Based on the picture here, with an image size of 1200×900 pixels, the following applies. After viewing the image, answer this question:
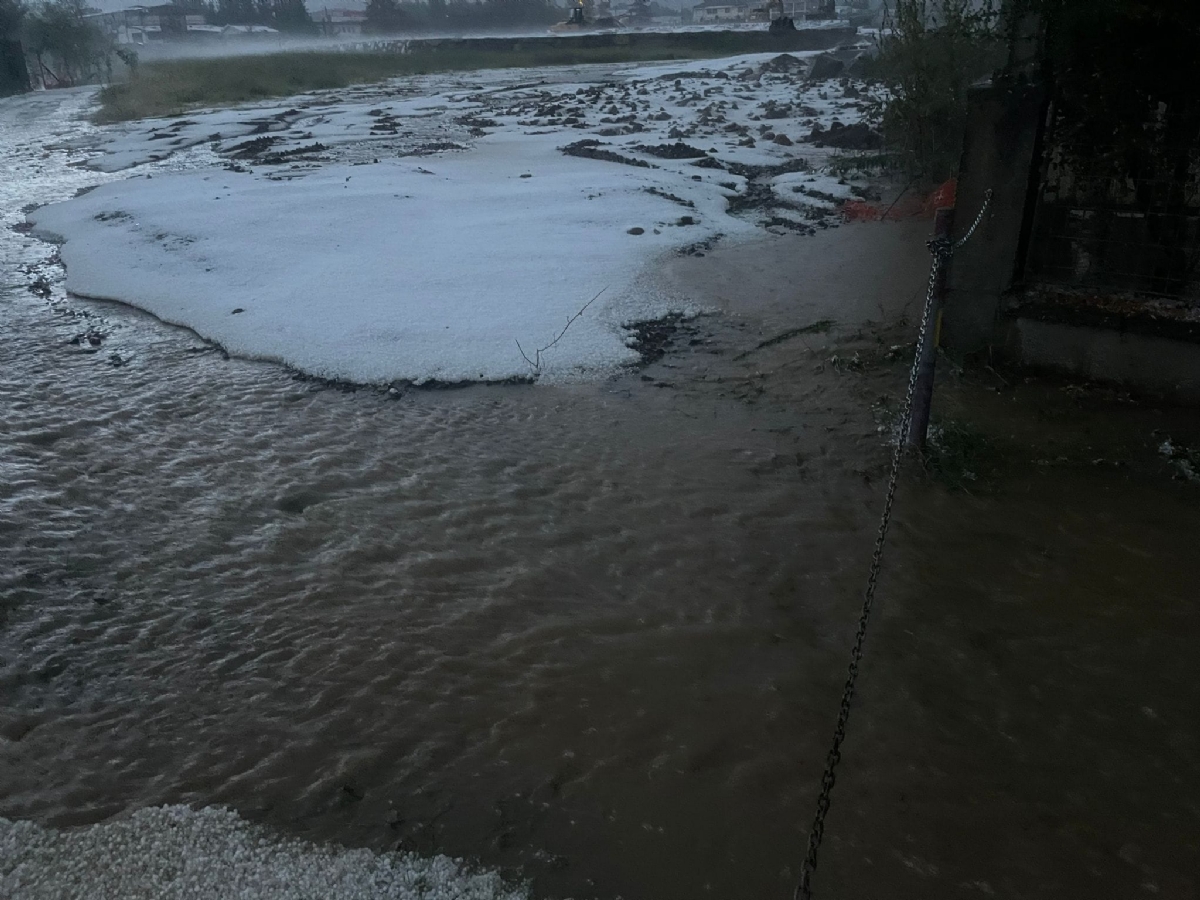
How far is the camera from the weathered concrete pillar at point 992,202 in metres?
5.16

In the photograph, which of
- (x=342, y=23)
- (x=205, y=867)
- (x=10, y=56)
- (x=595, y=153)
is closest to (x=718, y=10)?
(x=342, y=23)

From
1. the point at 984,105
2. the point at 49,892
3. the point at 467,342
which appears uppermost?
the point at 984,105

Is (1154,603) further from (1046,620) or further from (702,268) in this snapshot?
(702,268)

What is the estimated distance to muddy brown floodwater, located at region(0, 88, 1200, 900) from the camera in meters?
2.66

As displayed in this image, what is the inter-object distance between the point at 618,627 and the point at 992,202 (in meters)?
3.66

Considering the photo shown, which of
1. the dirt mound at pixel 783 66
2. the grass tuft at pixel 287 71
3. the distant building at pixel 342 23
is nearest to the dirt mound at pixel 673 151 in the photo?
the grass tuft at pixel 287 71

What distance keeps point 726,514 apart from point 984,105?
3.04 meters

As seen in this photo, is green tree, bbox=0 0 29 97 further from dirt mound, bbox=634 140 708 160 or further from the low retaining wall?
the low retaining wall

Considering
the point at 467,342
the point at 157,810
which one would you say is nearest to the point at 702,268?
the point at 467,342

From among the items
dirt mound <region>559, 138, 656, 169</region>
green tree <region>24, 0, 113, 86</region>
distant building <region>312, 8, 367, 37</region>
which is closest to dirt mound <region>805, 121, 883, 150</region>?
dirt mound <region>559, 138, 656, 169</region>

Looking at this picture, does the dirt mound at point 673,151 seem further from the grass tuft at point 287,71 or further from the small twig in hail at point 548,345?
the grass tuft at point 287,71

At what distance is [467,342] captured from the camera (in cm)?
625

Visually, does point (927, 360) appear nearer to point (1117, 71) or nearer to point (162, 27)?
point (1117, 71)

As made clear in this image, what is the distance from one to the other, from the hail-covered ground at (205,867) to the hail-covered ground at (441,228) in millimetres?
3510
